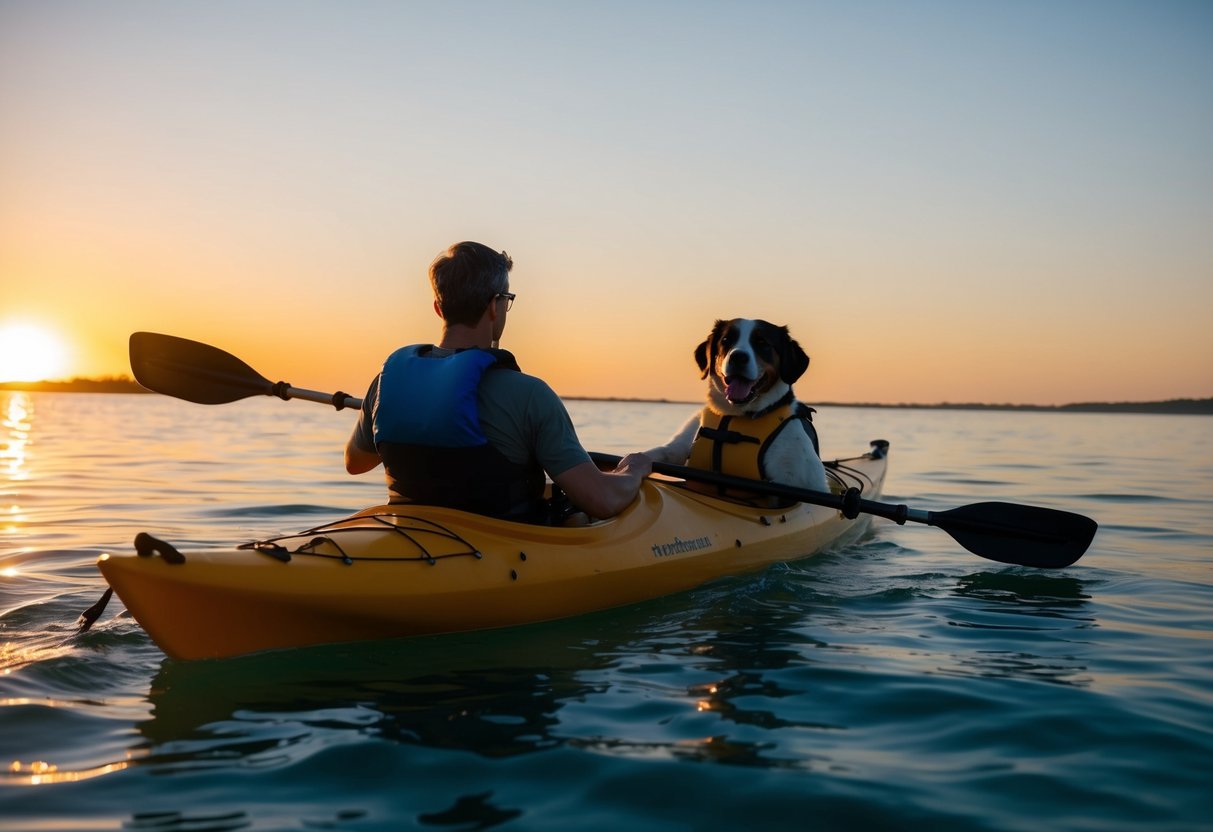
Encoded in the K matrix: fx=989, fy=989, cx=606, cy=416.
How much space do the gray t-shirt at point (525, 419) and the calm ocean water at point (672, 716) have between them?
76cm

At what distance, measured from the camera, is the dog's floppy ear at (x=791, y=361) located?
19.4 feet

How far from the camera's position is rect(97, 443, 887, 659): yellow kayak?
325 centimetres

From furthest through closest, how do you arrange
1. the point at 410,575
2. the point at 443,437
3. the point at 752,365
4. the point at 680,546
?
the point at 752,365, the point at 680,546, the point at 443,437, the point at 410,575

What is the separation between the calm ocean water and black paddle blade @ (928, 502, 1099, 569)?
0.61 feet

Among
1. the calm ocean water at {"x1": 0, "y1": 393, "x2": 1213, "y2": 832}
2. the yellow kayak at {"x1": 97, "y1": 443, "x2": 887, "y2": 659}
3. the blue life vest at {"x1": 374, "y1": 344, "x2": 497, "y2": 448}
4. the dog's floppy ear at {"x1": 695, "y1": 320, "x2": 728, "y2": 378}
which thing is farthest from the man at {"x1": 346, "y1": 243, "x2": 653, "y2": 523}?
the dog's floppy ear at {"x1": 695, "y1": 320, "x2": 728, "y2": 378}

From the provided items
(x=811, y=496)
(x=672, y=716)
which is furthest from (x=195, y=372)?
(x=672, y=716)

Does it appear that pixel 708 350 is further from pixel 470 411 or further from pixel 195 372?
pixel 195 372

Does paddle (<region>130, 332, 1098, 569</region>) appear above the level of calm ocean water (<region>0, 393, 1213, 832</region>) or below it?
above

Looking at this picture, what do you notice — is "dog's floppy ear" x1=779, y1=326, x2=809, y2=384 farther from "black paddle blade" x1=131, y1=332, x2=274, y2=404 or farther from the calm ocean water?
"black paddle blade" x1=131, y1=332, x2=274, y2=404

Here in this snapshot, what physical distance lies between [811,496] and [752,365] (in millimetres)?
830

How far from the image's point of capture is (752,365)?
5738 mm

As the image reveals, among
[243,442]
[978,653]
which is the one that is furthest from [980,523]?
[243,442]

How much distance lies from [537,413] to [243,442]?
51.7 feet

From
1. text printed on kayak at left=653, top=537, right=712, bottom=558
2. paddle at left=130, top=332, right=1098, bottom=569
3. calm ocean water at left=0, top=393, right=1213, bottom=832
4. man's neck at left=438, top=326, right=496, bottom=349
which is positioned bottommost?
calm ocean water at left=0, top=393, right=1213, bottom=832
